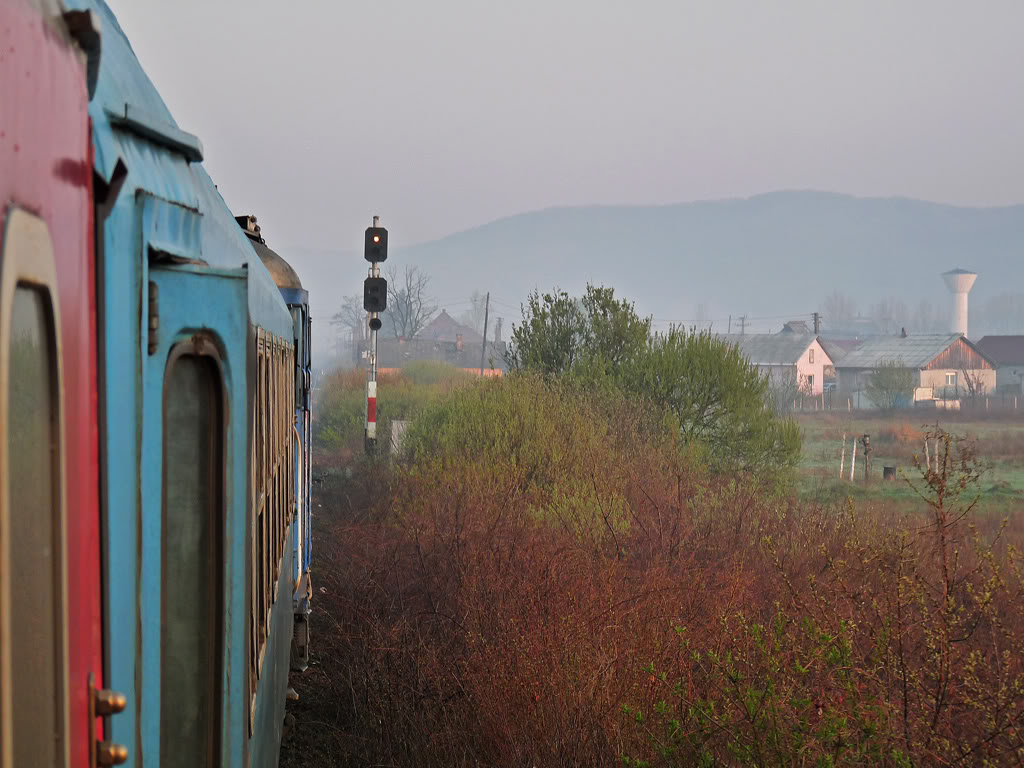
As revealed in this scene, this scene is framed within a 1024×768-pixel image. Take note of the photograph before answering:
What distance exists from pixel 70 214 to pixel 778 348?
9933 centimetres

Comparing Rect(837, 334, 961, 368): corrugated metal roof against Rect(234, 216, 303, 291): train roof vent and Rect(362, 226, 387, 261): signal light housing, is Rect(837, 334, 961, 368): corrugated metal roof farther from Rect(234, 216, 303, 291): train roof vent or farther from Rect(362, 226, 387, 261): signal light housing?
Rect(234, 216, 303, 291): train roof vent

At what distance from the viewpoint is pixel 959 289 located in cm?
16738

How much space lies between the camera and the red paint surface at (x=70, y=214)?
3.60 feet

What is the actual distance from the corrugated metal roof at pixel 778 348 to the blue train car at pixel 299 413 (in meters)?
85.9

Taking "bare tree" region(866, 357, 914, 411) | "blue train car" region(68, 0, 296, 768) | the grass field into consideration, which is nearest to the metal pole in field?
the grass field

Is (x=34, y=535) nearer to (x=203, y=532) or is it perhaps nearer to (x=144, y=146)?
(x=144, y=146)

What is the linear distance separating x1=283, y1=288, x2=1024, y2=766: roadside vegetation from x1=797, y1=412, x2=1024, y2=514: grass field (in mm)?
1674

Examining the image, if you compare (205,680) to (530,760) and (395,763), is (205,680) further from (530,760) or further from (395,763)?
(395,763)

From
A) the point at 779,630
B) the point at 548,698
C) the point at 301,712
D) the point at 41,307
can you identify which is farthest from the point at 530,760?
the point at 41,307

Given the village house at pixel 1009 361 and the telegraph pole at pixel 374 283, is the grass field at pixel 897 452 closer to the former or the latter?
the telegraph pole at pixel 374 283

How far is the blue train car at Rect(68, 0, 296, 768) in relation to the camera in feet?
5.30

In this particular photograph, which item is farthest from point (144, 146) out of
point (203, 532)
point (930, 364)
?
point (930, 364)

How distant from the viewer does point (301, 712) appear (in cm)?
883

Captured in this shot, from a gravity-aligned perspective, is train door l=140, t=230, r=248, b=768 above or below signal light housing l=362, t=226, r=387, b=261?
below
